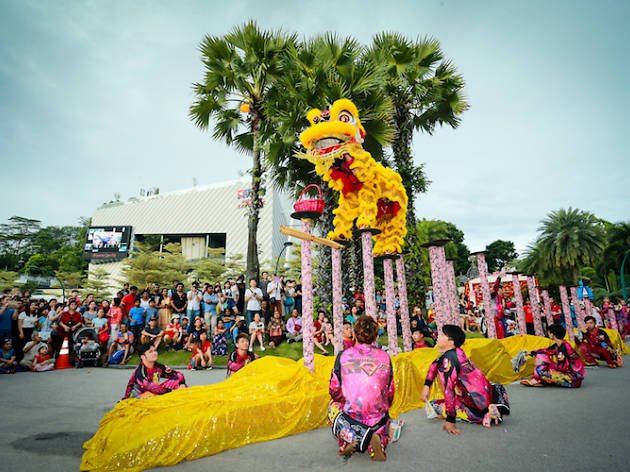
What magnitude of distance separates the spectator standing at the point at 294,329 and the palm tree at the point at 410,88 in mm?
4538

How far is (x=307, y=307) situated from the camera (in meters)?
4.60

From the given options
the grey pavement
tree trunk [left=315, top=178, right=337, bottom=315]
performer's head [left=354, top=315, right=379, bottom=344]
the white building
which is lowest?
the grey pavement

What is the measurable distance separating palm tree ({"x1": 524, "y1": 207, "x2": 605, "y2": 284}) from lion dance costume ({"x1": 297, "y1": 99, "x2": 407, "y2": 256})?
90.2ft

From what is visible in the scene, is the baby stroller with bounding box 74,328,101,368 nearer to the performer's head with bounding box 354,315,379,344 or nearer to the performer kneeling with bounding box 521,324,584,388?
the performer's head with bounding box 354,315,379,344

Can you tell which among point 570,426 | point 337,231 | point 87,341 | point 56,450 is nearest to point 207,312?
point 87,341

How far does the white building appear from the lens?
34031 mm

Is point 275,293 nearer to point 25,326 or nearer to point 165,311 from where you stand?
point 165,311

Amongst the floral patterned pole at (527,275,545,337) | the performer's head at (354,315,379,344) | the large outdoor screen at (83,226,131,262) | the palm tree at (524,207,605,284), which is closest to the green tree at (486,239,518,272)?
the palm tree at (524,207,605,284)

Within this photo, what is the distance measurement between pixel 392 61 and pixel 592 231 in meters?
25.6

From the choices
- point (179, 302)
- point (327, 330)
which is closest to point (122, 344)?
point (179, 302)

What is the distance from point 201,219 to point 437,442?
35.5 m

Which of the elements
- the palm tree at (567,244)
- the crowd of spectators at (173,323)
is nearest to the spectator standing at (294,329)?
the crowd of spectators at (173,323)

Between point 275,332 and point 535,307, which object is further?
point 275,332

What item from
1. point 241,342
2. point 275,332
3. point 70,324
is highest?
point 70,324
